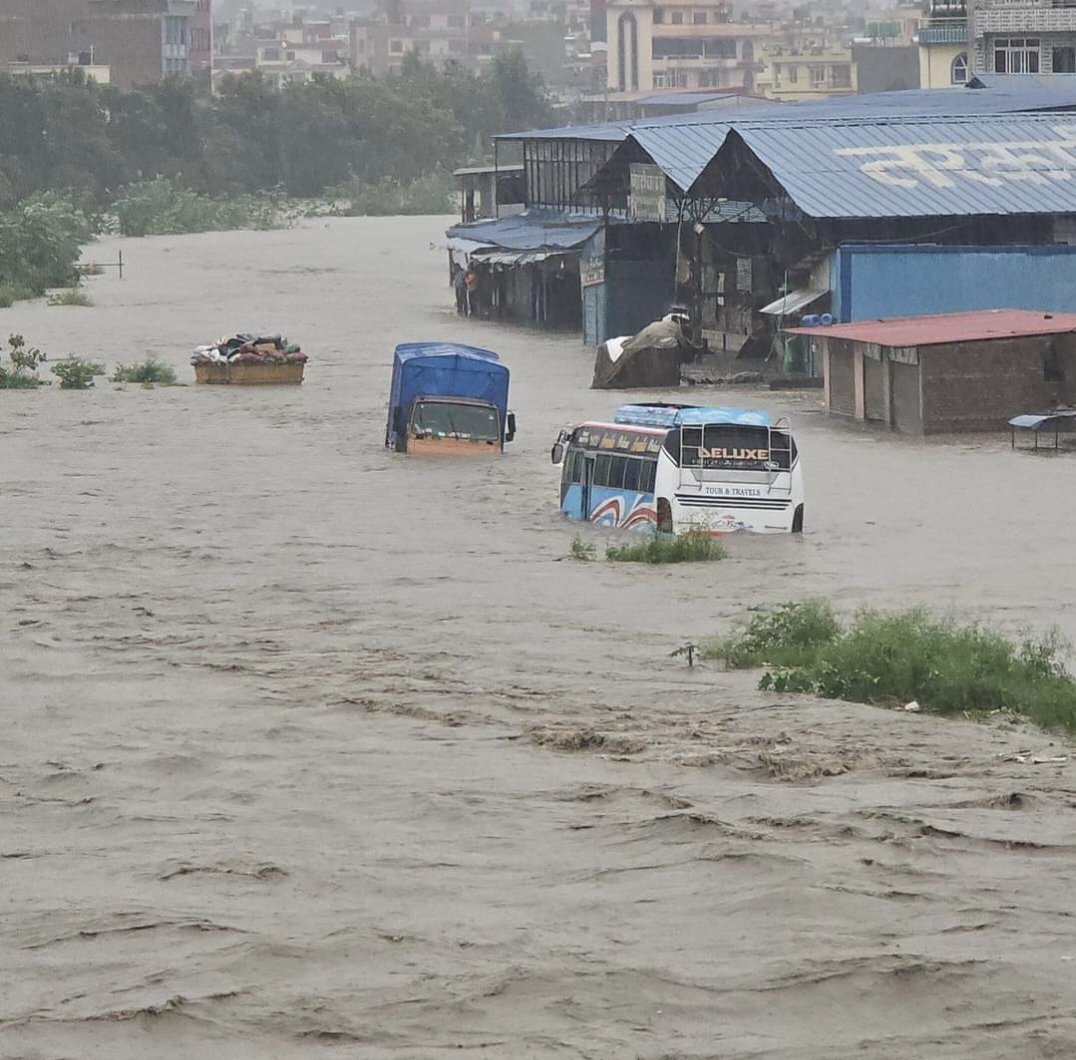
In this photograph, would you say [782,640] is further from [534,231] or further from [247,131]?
[247,131]

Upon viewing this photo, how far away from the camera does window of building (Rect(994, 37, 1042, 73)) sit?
2790 inches

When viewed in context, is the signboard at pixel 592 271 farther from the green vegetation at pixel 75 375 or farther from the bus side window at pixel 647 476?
the bus side window at pixel 647 476

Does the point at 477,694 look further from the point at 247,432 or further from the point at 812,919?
the point at 247,432

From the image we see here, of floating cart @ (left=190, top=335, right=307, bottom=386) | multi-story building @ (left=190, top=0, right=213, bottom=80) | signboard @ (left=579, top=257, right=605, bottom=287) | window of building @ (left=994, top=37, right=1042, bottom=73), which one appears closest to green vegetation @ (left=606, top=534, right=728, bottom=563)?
floating cart @ (left=190, top=335, right=307, bottom=386)

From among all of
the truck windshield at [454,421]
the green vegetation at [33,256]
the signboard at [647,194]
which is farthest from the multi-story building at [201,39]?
the truck windshield at [454,421]

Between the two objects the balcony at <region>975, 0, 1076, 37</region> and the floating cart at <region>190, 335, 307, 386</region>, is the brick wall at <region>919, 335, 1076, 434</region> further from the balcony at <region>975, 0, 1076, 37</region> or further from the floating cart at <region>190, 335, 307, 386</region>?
the balcony at <region>975, 0, 1076, 37</region>

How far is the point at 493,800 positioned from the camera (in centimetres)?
1236

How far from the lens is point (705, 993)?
9242mm

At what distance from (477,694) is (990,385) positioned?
17336 mm

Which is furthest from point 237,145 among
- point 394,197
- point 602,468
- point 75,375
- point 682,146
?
point 602,468

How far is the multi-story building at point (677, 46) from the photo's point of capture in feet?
557

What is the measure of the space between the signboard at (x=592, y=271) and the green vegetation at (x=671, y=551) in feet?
81.5

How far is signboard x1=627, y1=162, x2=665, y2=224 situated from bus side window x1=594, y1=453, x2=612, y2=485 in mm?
21074

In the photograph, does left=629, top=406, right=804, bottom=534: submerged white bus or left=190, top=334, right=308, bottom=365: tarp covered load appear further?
left=190, top=334, right=308, bottom=365: tarp covered load
